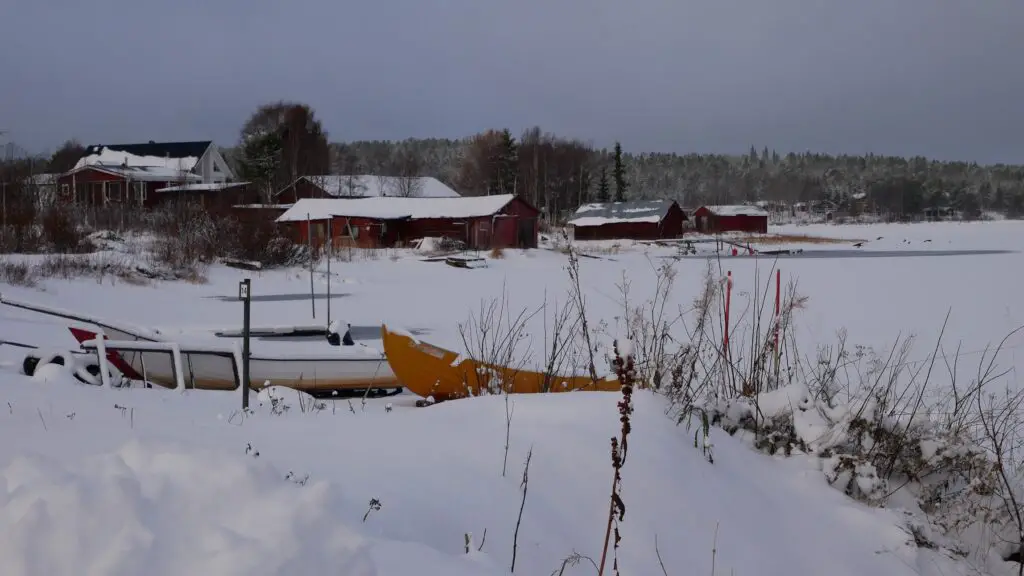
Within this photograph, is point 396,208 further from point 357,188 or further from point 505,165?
point 505,165

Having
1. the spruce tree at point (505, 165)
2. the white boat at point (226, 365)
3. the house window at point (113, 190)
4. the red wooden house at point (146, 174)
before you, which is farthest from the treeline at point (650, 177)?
the white boat at point (226, 365)

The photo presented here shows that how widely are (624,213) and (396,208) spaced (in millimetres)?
24653

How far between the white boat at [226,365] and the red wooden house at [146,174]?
44.9 metres

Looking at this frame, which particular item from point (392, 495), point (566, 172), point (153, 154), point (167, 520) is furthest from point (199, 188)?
point (167, 520)

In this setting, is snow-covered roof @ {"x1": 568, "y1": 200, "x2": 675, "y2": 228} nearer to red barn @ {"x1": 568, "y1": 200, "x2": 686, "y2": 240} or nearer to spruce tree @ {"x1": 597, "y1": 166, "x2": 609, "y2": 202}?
red barn @ {"x1": 568, "y1": 200, "x2": 686, "y2": 240}

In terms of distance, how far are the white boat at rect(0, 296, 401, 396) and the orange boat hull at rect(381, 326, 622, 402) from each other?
901 millimetres

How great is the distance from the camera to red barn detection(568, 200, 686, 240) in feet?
206

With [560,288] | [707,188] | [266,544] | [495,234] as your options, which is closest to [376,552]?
[266,544]

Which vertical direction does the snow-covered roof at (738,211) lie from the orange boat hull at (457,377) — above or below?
above

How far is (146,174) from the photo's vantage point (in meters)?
55.6

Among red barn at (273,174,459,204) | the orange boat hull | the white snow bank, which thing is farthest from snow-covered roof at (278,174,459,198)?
the white snow bank

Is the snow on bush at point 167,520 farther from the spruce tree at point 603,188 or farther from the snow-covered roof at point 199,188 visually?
the spruce tree at point 603,188

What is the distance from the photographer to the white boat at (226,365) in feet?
24.6

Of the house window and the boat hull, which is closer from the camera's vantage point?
the boat hull
